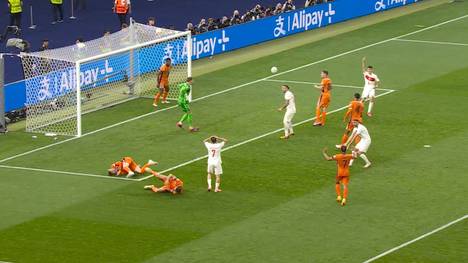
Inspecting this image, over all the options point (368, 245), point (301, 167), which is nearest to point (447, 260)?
point (368, 245)

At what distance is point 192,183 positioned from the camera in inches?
1692

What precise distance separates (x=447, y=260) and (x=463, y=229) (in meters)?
2.73

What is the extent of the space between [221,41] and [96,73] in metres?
11.0

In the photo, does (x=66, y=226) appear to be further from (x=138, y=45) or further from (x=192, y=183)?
(x=138, y=45)

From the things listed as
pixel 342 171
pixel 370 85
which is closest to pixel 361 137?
pixel 342 171

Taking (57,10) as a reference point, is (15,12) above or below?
above

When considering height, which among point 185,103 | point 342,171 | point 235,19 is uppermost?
point 342,171

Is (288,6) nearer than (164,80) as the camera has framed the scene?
No

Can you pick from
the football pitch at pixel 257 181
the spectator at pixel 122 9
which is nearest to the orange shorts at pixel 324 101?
the football pitch at pixel 257 181

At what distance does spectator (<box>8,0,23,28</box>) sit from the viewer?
6209 cm

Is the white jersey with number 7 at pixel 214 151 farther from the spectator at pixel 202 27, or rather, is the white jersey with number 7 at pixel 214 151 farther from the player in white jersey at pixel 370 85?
the spectator at pixel 202 27

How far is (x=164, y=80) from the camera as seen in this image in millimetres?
53250

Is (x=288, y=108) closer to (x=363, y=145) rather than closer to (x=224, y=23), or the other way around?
(x=363, y=145)

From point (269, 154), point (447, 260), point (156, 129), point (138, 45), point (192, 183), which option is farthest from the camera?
point (138, 45)
